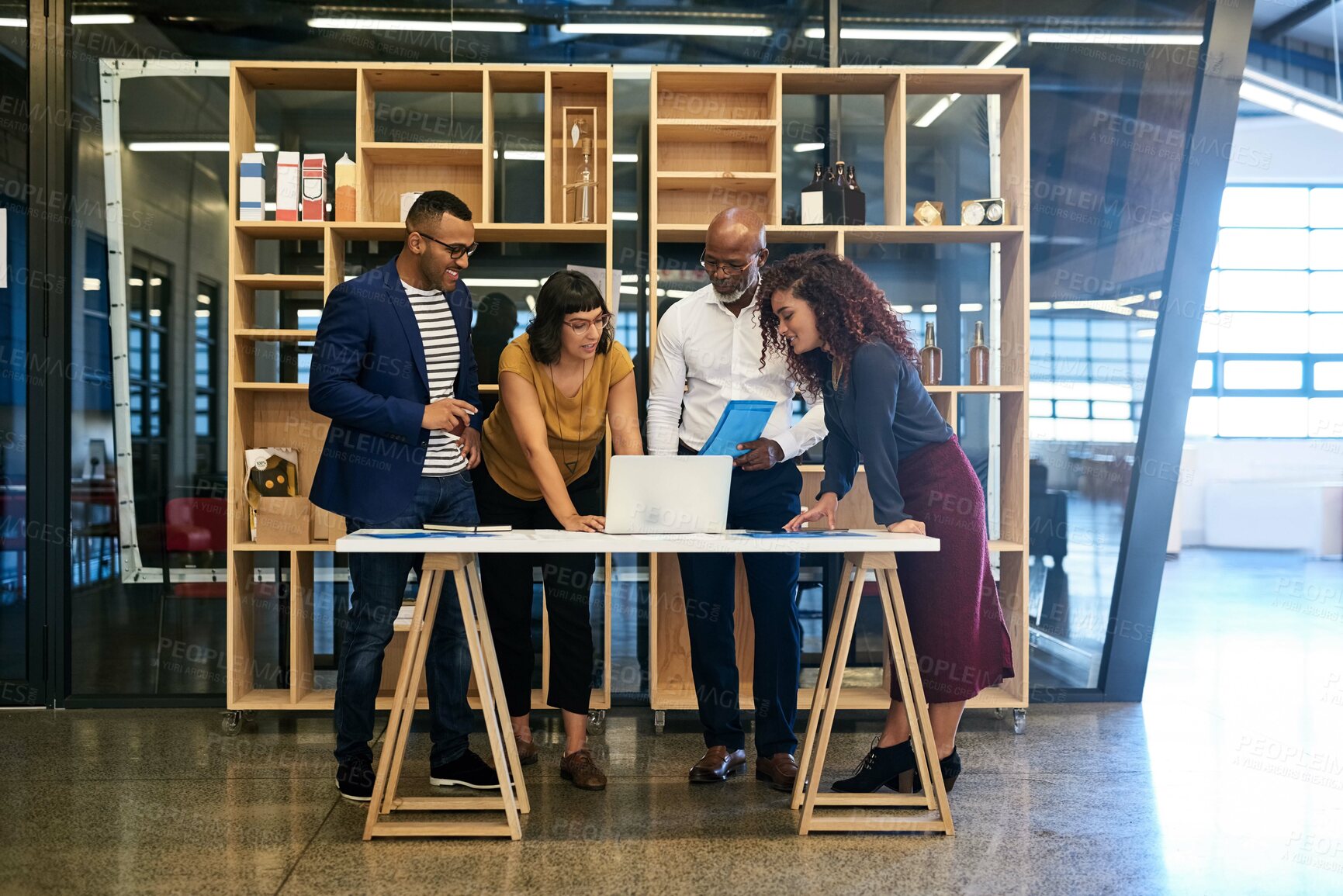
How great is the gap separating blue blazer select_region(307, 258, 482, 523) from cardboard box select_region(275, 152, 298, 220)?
113 cm

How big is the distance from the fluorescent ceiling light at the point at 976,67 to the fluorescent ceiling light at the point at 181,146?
2.46 metres

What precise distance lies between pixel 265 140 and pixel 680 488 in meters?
2.52

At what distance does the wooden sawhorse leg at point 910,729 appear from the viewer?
104 inches

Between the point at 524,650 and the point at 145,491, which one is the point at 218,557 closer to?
the point at 145,491

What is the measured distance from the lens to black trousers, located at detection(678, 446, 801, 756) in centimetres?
312

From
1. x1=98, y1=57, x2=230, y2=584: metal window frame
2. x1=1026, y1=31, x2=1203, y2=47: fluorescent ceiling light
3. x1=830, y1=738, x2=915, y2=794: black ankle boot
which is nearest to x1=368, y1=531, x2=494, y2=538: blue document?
x1=830, y1=738, x2=915, y2=794: black ankle boot

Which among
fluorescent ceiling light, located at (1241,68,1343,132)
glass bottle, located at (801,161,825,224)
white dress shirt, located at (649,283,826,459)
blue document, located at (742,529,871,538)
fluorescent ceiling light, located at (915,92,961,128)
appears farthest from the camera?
fluorescent ceiling light, located at (1241,68,1343,132)

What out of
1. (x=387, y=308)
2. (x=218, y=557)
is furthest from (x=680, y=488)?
(x=218, y=557)

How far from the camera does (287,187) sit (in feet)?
12.6

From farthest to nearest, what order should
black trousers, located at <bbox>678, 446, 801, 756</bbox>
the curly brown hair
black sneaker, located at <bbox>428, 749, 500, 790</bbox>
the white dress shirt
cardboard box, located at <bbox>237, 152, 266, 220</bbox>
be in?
cardboard box, located at <bbox>237, 152, 266, 220</bbox> → the white dress shirt → black trousers, located at <bbox>678, 446, 801, 756</bbox> → black sneaker, located at <bbox>428, 749, 500, 790</bbox> → the curly brown hair

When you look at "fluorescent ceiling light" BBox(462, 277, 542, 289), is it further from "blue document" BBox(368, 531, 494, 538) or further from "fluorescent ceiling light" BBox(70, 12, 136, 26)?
"blue document" BBox(368, 531, 494, 538)

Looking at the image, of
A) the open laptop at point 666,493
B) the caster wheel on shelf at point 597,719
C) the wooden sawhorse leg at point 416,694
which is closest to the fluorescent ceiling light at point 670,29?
the open laptop at point 666,493

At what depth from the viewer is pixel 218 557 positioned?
4211 millimetres

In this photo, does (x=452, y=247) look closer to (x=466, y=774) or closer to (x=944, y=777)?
(x=466, y=774)
